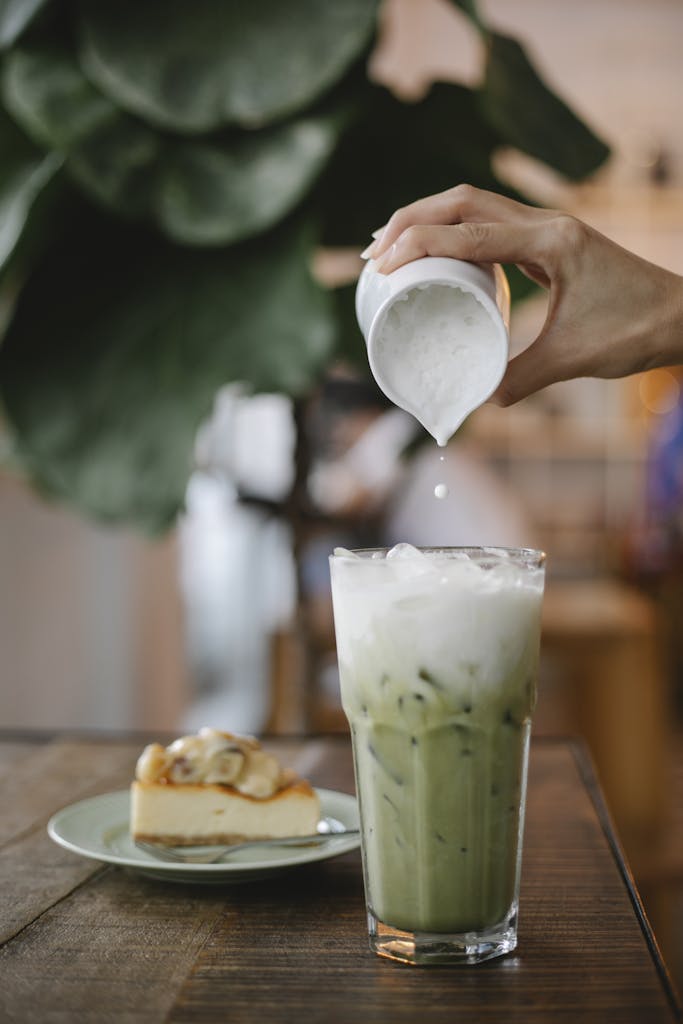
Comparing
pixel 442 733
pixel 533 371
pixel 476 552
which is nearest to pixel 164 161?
pixel 533 371

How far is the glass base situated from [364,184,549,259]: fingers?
1.51 ft

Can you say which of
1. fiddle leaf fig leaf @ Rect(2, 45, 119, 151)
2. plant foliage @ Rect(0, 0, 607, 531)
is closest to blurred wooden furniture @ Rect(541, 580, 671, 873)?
plant foliage @ Rect(0, 0, 607, 531)

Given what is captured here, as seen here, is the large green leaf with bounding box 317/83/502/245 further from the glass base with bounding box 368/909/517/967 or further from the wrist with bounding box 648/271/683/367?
the glass base with bounding box 368/909/517/967

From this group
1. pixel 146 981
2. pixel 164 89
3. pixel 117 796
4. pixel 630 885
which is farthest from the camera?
pixel 164 89

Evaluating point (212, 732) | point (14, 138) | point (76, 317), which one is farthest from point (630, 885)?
point (14, 138)

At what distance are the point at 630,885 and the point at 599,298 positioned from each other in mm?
435

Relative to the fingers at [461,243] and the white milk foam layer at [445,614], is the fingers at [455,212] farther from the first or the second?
the white milk foam layer at [445,614]

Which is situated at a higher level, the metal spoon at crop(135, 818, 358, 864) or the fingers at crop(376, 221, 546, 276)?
the fingers at crop(376, 221, 546, 276)

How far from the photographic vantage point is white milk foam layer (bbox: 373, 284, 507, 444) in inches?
34.1

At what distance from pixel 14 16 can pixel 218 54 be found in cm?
26

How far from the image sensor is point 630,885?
2.94ft

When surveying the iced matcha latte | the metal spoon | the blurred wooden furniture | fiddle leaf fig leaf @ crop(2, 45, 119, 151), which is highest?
fiddle leaf fig leaf @ crop(2, 45, 119, 151)

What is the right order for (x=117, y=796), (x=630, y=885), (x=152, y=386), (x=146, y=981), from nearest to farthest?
(x=146, y=981) → (x=630, y=885) → (x=117, y=796) → (x=152, y=386)

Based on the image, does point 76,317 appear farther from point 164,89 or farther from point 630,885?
point 630,885
